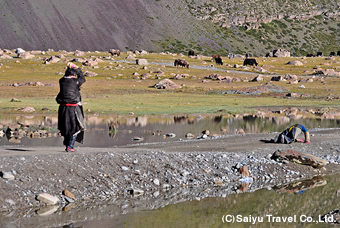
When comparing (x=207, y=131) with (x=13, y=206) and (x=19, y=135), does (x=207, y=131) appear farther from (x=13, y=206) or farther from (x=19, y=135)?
(x=13, y=206)

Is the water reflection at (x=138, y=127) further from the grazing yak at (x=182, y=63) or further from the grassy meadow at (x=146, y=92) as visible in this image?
the grazing yak at (x=182, y=63)

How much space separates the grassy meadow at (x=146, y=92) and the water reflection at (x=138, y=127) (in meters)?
3.10

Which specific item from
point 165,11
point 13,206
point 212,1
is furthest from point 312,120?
point 212,1

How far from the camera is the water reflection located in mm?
25250

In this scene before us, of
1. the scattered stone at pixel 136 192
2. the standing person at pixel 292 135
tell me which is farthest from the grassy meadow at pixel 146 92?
the scattered stone at pixel 136 192

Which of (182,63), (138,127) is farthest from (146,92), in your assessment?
(182,63)

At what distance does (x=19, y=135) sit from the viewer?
25.7 m

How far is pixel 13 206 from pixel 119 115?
22.2 metres

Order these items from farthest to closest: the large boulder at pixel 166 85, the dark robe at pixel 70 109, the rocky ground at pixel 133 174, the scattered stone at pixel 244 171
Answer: the large boulder at pixel 166 85, the scattered stone at pixel 244 171, the dark robe at pixel 70 109, the rocky ground at pixel 133 174

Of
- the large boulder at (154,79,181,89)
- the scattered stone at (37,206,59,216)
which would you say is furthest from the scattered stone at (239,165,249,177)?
the large boulder at (154,79,181,89)

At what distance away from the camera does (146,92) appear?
178 feet

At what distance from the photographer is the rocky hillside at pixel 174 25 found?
161750 mm

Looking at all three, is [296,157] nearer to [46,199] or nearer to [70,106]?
[70,106]

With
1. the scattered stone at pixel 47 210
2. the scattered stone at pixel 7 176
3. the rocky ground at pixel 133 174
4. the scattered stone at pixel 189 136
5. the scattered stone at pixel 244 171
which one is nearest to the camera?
the scattered stone at pixel 47 210
